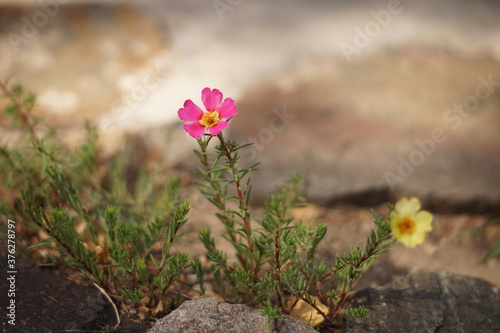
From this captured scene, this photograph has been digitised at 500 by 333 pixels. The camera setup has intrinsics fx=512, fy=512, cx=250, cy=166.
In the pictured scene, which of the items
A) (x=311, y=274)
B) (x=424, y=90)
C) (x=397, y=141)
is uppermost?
(x=424, y=90)

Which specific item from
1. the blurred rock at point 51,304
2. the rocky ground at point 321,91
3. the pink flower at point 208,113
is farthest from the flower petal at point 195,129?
the rocky ground at point 321,91

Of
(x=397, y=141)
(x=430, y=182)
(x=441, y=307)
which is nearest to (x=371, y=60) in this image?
(x=397, y=141)

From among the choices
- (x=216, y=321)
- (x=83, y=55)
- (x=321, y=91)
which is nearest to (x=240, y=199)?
(x=216, y=321)

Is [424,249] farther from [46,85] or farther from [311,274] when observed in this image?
[46,85]

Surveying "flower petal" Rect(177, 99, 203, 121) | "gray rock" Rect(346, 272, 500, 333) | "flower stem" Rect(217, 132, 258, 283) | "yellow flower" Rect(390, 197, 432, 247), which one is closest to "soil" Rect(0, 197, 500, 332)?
"flower stem" Rect(217, 132, 258, 283)

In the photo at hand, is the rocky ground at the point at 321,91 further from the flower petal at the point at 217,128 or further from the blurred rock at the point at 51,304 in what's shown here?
the flower petal at the point at 217,128

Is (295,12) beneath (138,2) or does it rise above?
beneath
